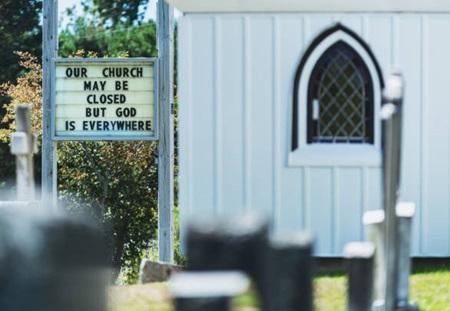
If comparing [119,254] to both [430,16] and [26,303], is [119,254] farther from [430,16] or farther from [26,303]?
[26,303]

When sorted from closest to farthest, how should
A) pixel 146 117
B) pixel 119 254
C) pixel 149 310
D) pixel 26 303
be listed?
1. pixel 26 303
2. pixel 149 310
3. pixel 146 117
4. pixel 119 254

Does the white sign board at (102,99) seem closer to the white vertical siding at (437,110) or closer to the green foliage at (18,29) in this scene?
the white vertical siding at (437,110)

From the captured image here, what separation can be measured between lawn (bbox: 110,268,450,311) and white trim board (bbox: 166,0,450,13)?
2601 mm

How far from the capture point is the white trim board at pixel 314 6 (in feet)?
36.9

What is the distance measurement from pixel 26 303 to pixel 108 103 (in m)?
11.4

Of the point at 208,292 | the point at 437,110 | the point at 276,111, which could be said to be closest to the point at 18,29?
the point at 276,111

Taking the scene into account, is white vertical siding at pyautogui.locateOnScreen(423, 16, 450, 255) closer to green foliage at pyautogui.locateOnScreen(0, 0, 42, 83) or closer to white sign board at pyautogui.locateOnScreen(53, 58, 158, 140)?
white sign board at pyautogui.locateOnScreen(53, 58, 158, 140)

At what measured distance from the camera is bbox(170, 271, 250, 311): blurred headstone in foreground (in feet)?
9.40

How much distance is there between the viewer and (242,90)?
11391 mm

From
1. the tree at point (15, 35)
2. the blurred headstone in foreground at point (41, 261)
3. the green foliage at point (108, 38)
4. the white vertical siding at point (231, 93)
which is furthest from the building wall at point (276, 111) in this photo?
the green foliage at point (108, 38)

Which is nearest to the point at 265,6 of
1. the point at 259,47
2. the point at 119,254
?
the point at 259,47

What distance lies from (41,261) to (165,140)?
10.9 meters

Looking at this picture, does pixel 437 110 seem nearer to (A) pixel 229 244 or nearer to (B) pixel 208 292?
(A) pixel 229 244

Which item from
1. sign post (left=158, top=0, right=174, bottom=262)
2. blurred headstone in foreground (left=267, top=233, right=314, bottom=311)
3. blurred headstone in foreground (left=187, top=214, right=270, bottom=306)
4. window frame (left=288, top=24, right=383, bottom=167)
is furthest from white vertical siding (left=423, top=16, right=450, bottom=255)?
blurred headstone in foreground (left=187, top=214, right=270, bottom=306)
